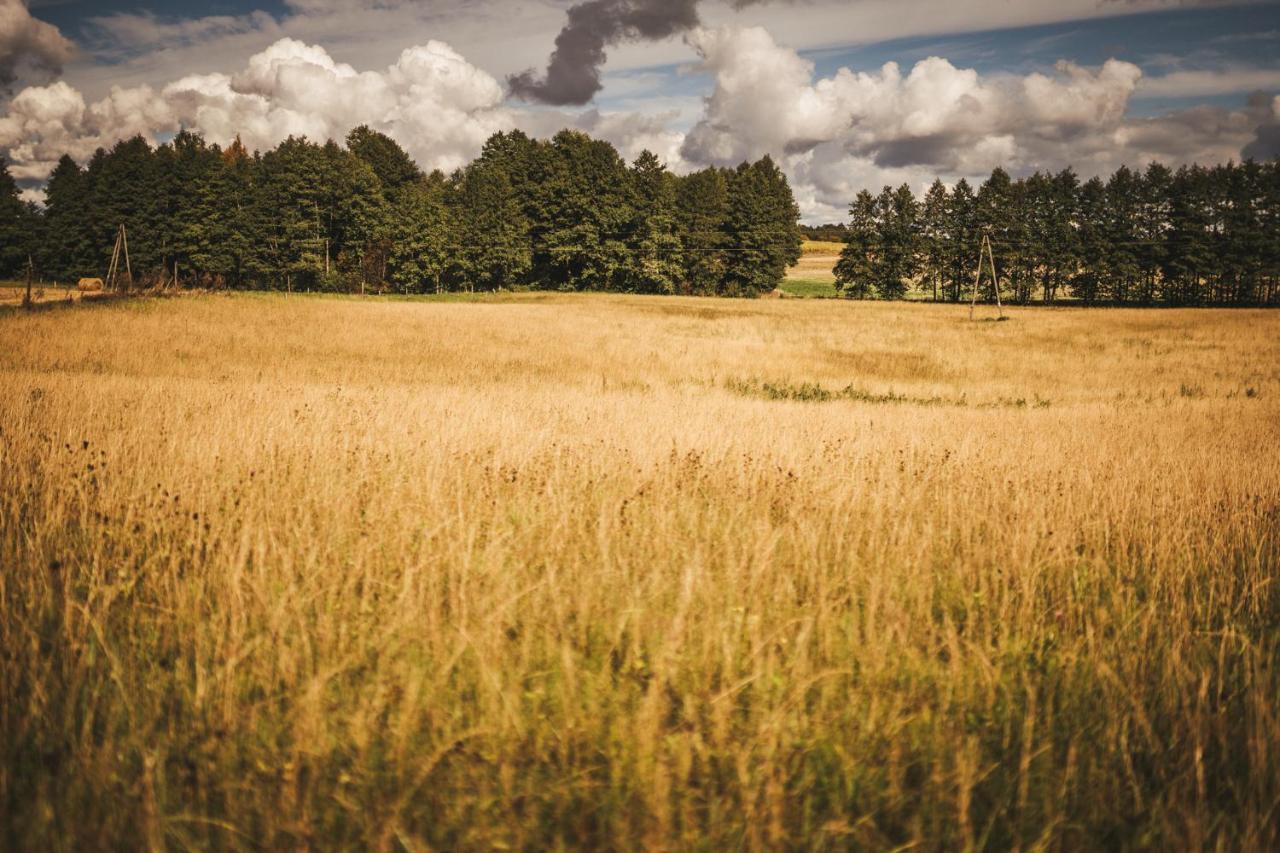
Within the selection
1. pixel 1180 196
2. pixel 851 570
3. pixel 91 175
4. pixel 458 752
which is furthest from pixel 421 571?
pixel 1180 196

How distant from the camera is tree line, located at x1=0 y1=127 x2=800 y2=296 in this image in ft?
204

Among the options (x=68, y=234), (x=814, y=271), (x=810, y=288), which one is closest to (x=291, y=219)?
(x=68, y=234)

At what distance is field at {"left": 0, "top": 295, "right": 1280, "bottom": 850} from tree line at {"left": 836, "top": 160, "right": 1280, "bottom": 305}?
8254 cm

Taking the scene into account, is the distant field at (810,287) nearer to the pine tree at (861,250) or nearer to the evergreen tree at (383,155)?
the pine tree at (861,250)

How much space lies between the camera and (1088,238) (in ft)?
249

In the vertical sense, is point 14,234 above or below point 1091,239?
below

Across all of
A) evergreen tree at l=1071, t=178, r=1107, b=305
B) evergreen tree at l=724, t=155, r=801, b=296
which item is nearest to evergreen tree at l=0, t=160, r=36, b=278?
evergreen tree at l=724, t=155, r=801, b=296

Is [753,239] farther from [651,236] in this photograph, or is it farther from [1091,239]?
[1091,239]

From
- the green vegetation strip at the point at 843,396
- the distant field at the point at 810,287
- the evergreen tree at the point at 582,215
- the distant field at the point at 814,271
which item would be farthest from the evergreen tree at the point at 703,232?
the green vegetation strip at the point at 843,396

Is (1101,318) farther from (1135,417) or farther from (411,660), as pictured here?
(411,660)

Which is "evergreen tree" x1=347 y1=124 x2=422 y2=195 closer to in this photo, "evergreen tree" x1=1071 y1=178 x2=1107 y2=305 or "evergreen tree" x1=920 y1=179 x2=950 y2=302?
"evergreen tree" x1=920 y1=179 x2=950 y2=302

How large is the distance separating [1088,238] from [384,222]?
7983 cm

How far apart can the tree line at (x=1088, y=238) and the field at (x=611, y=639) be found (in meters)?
82.5

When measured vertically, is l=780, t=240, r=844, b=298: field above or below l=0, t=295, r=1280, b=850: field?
above
